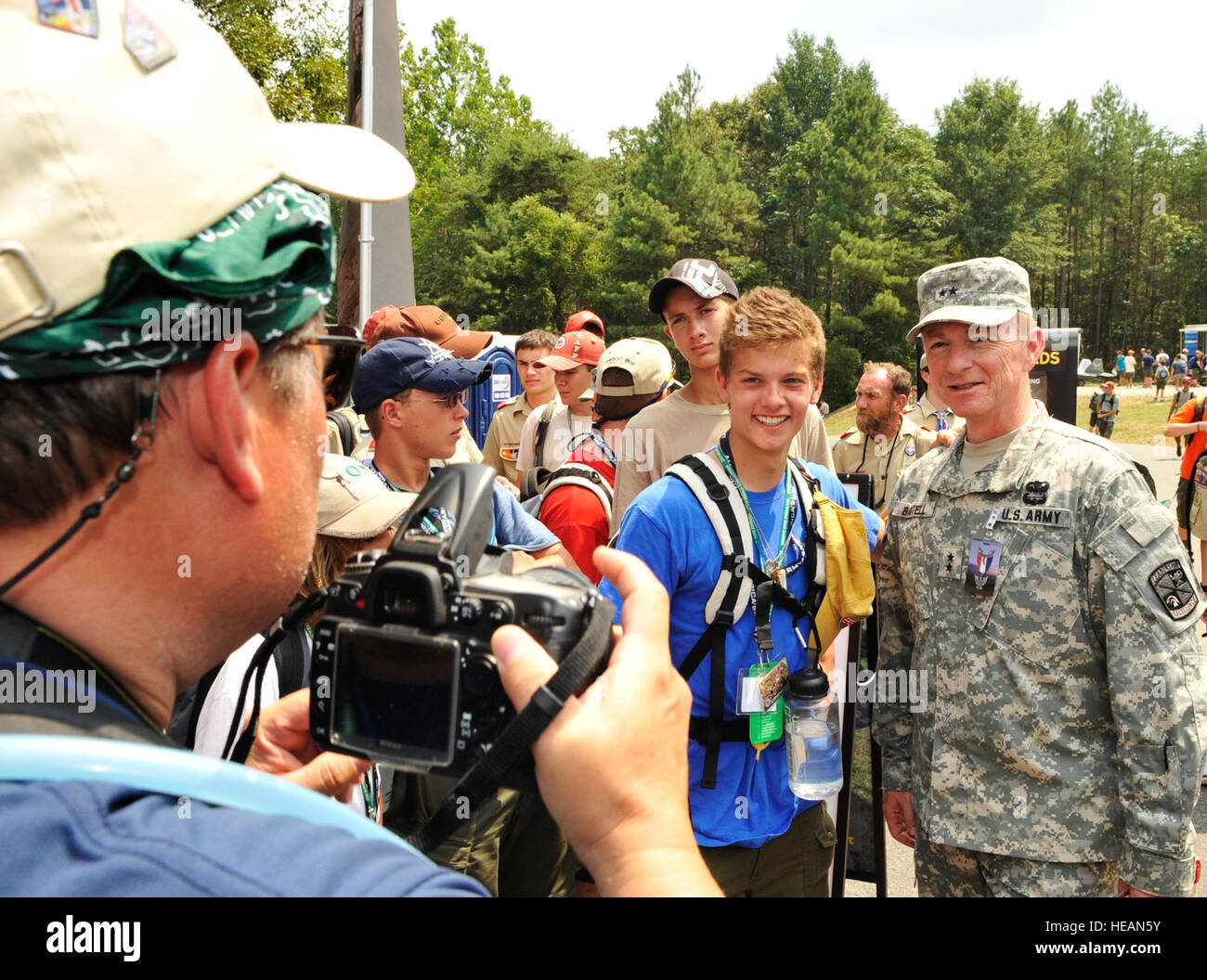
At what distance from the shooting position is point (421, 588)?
115 centimetres

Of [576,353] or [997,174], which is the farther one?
[997,174]

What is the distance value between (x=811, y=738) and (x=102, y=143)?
8.29ft

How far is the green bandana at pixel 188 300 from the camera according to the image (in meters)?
0.89

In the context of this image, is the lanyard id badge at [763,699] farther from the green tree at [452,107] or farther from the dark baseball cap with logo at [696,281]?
the green tree at [452,107]

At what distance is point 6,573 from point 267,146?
53 cm

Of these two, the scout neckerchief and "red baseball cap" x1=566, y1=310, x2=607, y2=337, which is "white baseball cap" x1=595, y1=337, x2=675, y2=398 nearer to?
the scout neckerchief

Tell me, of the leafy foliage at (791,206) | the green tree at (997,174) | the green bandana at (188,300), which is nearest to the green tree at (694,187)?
the leafy foliage at (791,206)

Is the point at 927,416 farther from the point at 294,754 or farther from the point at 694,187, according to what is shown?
the point at 694,187

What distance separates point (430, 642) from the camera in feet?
3.71

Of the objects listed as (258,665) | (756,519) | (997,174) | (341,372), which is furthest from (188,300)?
(997,174)

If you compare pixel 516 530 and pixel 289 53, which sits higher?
pixel 289 53

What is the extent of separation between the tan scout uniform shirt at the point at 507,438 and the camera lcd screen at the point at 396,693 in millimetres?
6390

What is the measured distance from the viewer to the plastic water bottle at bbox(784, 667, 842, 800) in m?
2.85
